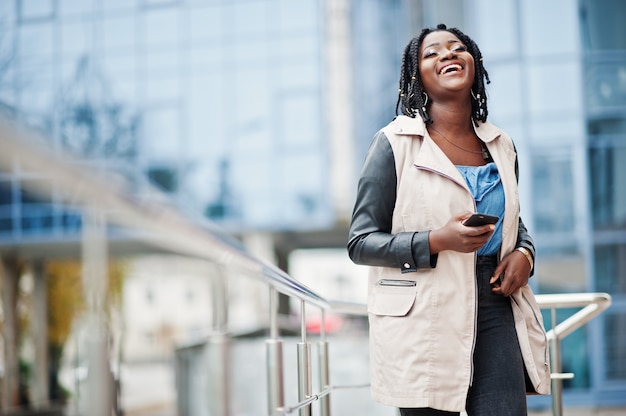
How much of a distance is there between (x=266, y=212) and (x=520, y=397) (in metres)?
19.9

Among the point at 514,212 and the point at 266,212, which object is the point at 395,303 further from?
the point at 266,212

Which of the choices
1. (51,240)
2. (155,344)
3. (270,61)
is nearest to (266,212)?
(270,61)

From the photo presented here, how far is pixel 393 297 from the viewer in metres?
2.23

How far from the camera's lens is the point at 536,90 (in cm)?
1330

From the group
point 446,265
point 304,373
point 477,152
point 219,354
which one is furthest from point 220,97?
point 219,354

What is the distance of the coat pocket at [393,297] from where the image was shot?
2203 millimetres

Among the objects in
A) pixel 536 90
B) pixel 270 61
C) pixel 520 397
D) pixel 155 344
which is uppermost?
pixel 270 61

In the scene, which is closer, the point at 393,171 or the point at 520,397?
the point at 520,397

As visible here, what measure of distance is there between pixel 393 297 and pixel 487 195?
39 centimetres

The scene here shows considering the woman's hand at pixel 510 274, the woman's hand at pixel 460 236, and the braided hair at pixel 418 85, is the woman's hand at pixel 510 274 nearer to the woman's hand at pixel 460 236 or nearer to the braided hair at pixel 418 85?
the woman's hand at pixel 460 236

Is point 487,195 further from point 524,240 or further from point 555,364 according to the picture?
point 555,364

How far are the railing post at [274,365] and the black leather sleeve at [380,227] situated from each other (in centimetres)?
27

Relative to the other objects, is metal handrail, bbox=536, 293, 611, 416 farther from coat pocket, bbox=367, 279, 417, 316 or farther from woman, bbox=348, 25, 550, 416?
coat pocket, bbox=367, 279, 417, 316

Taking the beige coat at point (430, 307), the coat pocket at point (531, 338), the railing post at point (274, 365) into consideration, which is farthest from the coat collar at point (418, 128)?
the railing post at point (274, 365)
